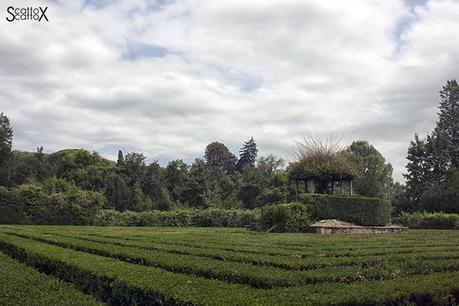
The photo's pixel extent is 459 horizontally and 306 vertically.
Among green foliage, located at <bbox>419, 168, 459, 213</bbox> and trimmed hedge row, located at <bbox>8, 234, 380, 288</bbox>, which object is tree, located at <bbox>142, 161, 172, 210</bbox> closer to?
green foliage, located at <bbox>419, 168, 459, 213</bbox>

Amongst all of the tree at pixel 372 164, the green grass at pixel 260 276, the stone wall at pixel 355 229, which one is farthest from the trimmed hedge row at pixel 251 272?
the tree at pixel 372 164

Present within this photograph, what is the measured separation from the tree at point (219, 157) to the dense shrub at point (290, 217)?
56.3 meters

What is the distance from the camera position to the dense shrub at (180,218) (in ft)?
129

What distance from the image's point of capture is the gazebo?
31.6m

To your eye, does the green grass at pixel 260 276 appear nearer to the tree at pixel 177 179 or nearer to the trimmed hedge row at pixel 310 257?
the trimmed hedge row at pixel 310 257

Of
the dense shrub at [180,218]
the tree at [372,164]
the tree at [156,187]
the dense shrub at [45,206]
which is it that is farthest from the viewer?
the tree at [372,164]

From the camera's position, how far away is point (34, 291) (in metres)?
8.03

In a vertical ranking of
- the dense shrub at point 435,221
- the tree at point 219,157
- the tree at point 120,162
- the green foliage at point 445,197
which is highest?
the tree at point 219,157

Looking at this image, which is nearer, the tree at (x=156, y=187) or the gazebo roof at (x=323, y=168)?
the gazebo roof at (x=323, y=168)

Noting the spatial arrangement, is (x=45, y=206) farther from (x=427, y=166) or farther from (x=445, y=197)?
(x=427, y=166)

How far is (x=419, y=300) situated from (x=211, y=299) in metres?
3.20

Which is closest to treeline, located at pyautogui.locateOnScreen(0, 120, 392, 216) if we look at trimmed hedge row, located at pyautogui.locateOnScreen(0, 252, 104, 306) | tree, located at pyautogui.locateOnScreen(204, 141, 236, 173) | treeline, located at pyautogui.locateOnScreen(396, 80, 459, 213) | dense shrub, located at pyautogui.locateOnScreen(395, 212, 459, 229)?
treeline, located at pyautogui.locateOnScreen(396, 80, 459, 213)

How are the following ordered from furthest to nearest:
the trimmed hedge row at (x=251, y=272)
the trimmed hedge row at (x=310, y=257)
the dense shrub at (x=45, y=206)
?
1. the dense shrub at (x=45, y=206)
2. the trimmed hedge row at (x=310, y=257)
3. the trimmed hedge row at (x=251, y=272)

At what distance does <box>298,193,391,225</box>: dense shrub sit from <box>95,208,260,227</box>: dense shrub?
35.3ft
